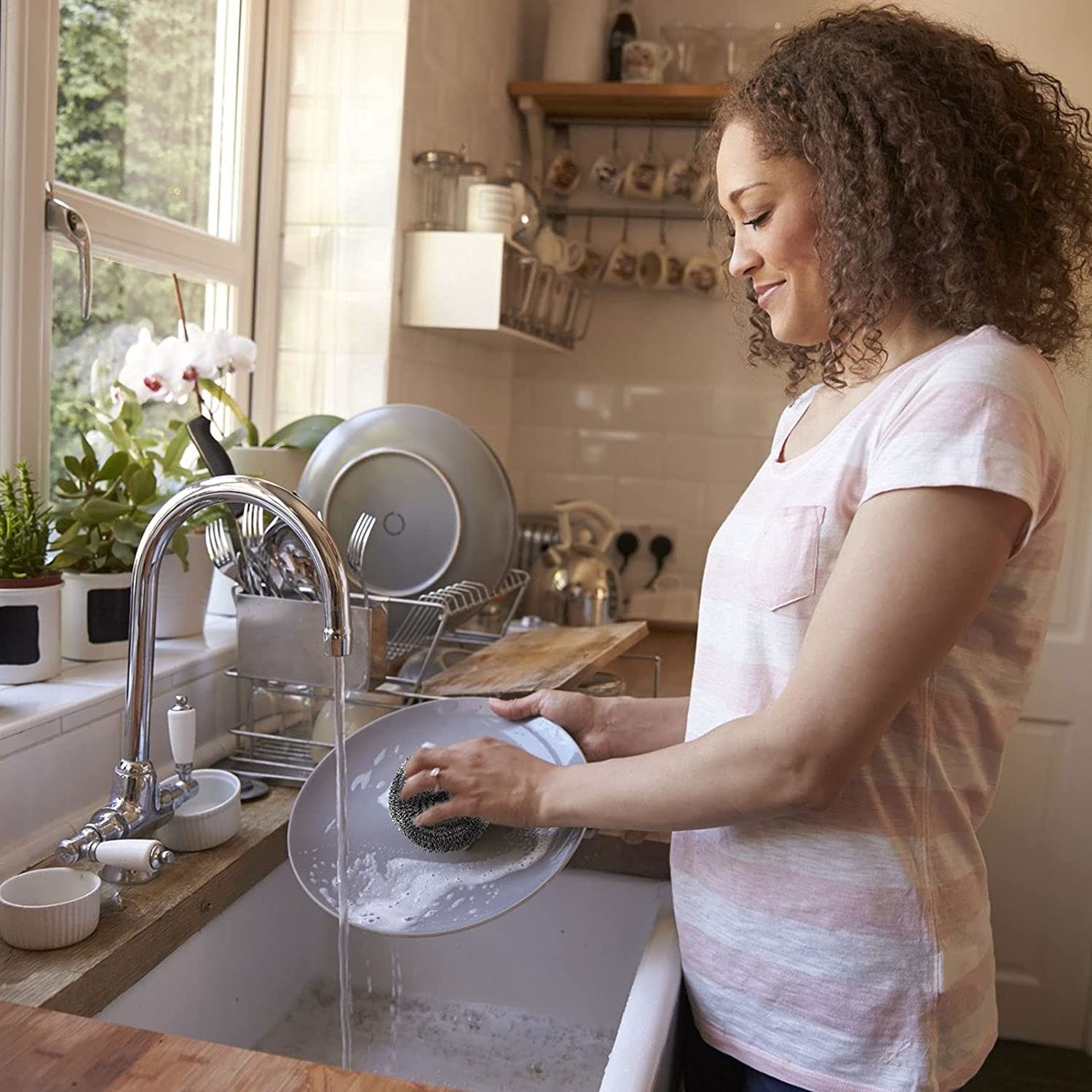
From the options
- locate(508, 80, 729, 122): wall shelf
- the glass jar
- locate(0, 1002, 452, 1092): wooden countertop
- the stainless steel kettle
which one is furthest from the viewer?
locate(508, 80, 729, 122): wall shelf

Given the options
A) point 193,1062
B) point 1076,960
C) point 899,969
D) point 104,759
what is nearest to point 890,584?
point 899,969

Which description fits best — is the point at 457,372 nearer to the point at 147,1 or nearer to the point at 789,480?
the point at 147,1

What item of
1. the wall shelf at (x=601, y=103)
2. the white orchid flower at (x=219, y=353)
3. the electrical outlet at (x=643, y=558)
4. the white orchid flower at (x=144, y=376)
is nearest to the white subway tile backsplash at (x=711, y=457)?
the electrical outlet at (x=643, y=558)

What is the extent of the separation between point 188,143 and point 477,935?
3.96 feet

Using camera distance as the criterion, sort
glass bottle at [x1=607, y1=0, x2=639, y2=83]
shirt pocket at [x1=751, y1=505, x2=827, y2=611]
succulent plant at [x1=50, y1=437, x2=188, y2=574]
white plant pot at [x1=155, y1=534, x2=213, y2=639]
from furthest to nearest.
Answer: glass bottle at [x1=607, y1=0, x2=639, y2=83]
white plant pot at [x1=155, y1=534, x2=213, y2=639]
succulent plant at [x1=50, y1=437, x2=188, y2=574]
shirt pocket at [x1=751, y1=505, x2=827, y2=611]

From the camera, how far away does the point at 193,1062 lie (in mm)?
771

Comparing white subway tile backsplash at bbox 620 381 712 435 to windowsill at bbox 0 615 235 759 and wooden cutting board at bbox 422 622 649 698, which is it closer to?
wooden cutting board at bbox 422 622 649 698

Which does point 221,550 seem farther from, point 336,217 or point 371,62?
point 371,62

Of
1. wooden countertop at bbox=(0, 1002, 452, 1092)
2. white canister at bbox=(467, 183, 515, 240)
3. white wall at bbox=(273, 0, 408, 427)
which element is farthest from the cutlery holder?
white canister at bbox=(467, 183, 515, 240)

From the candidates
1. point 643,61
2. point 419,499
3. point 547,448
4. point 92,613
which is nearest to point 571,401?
point 547,448

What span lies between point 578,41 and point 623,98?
0.16 metres

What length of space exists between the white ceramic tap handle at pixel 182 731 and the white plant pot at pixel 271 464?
1.66 ft

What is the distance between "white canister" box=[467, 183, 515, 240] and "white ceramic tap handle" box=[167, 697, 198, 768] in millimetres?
1107

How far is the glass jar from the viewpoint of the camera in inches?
78.4
